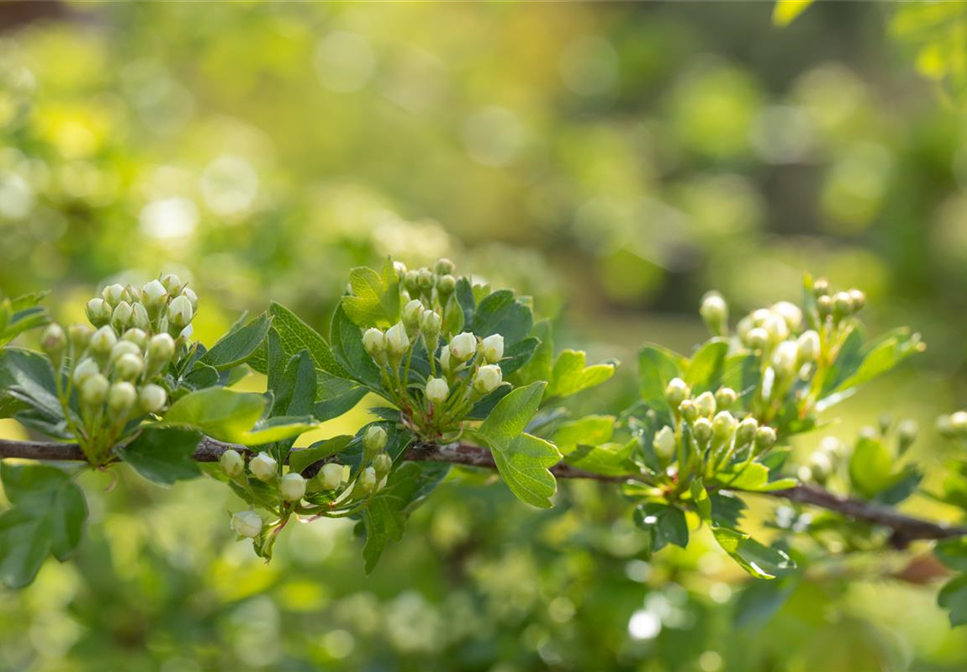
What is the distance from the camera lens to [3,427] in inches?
80.4

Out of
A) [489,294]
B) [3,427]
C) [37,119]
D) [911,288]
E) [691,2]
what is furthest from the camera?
[691,2]

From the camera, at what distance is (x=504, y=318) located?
0.96 metres

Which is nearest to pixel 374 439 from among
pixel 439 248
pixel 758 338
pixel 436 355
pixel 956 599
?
pixel 436 355

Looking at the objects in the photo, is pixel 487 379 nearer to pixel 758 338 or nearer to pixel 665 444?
pixel 665 444

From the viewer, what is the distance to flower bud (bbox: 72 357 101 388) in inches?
Answer: 30.4

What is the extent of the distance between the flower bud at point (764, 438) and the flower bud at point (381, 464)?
0.35 meters

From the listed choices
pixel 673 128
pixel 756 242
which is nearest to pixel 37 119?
pixel 673 128

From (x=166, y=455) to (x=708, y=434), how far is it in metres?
0.48

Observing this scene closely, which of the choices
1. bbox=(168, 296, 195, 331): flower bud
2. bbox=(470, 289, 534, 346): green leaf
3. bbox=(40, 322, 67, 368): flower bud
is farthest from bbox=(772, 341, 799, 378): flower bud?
bbox=(40, 322, 67, 368): flower bud

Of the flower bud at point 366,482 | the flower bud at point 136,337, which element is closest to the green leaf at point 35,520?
the flower bud at point 136,337

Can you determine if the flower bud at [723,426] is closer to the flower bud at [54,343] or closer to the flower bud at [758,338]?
the flower bud at [758,338]

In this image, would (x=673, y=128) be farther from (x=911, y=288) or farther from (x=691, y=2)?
(x=691, y=2)

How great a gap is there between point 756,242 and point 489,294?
335cm

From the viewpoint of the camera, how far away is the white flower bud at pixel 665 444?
0.96 metres
